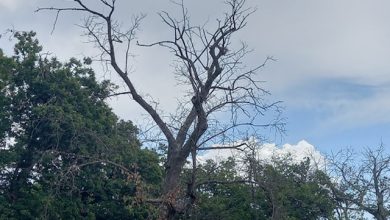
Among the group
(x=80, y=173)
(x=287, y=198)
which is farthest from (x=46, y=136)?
(x=287, y=198)

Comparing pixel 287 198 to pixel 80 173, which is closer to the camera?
pixel 80 173

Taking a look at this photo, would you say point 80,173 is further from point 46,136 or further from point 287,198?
point 287,198

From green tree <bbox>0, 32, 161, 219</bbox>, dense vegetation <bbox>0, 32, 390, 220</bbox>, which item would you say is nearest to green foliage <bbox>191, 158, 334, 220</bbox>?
dense vegetation <bbox>0, 32, 390, 220</bbox>

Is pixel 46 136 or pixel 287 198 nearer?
pixel 46 136

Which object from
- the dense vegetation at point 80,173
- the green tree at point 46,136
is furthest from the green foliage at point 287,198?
the green tree at point 46,136

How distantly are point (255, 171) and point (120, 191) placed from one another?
12.3 metres

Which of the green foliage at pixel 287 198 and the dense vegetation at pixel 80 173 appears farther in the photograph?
the green foliage at pixel 287 198

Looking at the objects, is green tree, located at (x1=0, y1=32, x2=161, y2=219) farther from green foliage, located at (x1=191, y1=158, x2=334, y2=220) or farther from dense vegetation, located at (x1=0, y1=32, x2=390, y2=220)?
green foliage, located at (x1=191, y1=158, x2=334, y2=220)

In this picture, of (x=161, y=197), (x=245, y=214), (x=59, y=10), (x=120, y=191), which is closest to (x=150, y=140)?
(x=161, y=197)

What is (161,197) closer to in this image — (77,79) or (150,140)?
(150,140)

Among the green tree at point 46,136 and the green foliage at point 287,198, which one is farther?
the green foliage at point 287,198

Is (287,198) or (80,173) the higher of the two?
(287,198)

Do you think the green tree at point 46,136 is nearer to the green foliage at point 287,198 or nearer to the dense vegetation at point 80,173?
the dense vegetation at point 80,173

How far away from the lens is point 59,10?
12.4 meters
